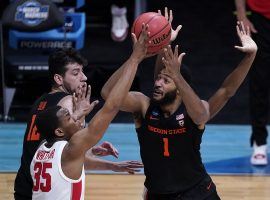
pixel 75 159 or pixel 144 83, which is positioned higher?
pixel 75 159

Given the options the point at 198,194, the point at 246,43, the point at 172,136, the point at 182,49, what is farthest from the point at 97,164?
the point at 182,49

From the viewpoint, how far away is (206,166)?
863 cm

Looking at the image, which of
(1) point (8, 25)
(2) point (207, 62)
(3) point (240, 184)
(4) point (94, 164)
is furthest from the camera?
(2) point (207, 62)

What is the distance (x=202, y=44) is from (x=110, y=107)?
7535mm

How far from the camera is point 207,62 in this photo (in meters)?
11.9

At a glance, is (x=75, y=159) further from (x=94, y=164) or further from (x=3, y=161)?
(x=3, y=161)

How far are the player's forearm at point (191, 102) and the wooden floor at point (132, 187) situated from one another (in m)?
2.18

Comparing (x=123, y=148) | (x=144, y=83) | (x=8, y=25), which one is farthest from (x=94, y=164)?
(x=144, y=83)

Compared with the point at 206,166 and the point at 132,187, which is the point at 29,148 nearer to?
the point at 132,187

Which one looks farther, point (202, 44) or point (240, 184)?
point (202, 44)

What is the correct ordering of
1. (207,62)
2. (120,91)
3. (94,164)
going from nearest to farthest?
(120,91), (94,164), (207,62)

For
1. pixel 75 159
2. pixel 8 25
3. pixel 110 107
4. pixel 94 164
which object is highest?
pixel 110 107

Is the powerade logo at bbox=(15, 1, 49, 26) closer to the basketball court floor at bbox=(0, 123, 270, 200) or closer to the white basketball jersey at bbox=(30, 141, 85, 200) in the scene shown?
the basketball court floor at bbox=(0, 123, 270, 200)

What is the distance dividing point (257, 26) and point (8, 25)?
2.87 m
